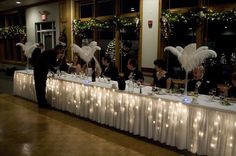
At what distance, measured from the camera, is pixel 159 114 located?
12.2 ft

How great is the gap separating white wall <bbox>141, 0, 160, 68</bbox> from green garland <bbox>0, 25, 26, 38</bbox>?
7393 millimetres

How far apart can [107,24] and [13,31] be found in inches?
275

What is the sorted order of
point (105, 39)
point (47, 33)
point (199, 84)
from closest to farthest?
1. point (199, 84)
2. point (105, 39)
3. point (47, 33)

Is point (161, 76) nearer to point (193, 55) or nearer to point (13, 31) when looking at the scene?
point (193, 55)

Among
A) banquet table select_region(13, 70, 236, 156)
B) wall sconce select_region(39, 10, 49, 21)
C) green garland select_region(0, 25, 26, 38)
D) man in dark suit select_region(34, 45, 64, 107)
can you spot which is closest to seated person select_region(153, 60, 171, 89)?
banquet table select_region(13, 70, 236, 156)

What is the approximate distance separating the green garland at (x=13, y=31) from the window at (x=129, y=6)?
249 inches

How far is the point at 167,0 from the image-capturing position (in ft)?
21.1

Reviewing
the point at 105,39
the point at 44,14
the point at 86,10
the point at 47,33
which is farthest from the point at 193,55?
the point at 47,33

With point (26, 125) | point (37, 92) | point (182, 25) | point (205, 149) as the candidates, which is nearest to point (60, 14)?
point (37, 92)

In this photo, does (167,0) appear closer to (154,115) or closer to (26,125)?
(154,115)

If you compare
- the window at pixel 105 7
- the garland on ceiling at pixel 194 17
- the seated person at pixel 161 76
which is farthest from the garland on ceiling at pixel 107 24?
the seated person at pixel 161 76

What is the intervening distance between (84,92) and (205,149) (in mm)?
2499

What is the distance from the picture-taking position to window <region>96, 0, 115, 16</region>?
310 inches

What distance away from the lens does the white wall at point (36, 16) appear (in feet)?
32.0
